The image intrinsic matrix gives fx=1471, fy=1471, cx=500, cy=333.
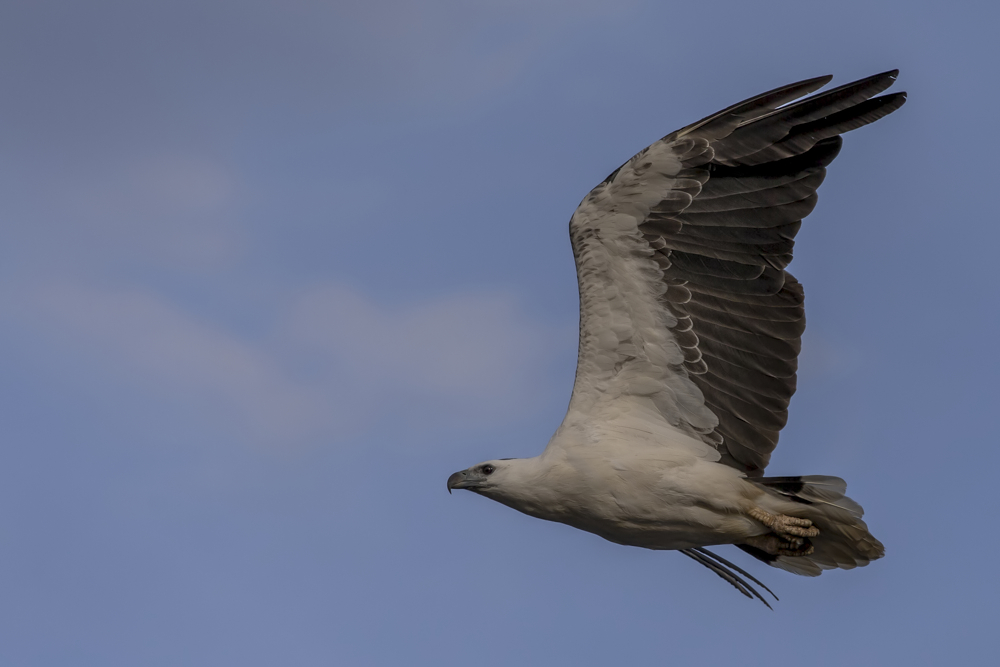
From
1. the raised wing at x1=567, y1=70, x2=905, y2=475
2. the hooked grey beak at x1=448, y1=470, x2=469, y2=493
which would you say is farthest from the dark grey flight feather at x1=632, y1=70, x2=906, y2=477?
the hooked grey beak at x1=448, y1=470, x2=469, y2=493

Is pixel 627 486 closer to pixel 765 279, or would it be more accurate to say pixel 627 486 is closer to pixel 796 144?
pixel 765 279

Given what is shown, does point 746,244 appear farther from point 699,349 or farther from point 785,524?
point 785,524

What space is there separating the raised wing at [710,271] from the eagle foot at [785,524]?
40 centimetres

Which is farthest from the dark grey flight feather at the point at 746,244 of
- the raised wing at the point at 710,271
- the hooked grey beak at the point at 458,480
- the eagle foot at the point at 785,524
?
the hooked grey beak at the point at 458,480

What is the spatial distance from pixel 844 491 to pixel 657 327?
1819mm

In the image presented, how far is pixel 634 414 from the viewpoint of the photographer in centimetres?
1105

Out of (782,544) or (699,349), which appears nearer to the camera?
(782,544)

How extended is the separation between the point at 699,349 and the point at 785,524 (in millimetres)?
1432

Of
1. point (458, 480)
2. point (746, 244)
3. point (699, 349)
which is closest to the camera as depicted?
point (746, 244)

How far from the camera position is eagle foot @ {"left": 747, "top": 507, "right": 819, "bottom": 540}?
35.2ft

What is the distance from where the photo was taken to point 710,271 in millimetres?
10953

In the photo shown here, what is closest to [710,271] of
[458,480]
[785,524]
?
[785,524]

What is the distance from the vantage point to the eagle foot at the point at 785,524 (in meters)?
10.7

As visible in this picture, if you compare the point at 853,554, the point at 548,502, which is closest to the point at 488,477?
the point at 548,502
